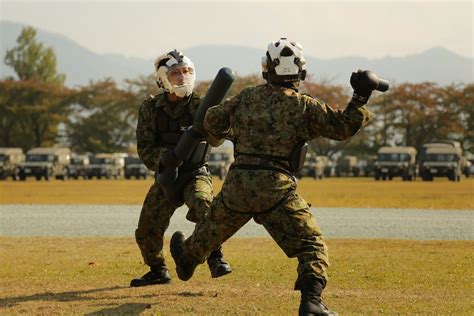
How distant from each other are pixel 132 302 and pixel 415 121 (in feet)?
263

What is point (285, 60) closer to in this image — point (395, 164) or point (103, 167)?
point (395, 164)

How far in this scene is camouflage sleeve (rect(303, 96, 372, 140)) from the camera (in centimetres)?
684

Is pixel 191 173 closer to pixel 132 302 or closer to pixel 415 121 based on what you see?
pixel 132 302

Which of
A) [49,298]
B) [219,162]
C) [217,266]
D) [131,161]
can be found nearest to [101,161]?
[131,161]

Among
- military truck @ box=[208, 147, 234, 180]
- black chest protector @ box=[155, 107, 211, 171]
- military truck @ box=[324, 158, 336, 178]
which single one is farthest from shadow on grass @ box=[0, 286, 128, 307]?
military truck @ box=[324, 158, 336, 178]

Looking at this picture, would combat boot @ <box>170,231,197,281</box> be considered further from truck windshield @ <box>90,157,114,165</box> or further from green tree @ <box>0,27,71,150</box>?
green tree @ <box>0,27,71,150</box>

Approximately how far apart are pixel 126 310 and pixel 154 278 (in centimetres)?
164

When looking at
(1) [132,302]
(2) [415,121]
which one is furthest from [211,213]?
(2) [415,121]

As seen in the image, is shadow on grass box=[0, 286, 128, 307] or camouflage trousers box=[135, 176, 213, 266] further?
camouflage trousers box=[135, 176, 213, 266]

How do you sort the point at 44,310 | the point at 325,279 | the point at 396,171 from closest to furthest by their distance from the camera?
the point at 325,279 < the point at 44,310 < the point at 396,171

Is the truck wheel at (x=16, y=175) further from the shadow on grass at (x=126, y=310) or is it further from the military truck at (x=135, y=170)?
the shadow on grass at (x=126, y=310)

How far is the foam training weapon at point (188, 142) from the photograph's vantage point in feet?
24.9

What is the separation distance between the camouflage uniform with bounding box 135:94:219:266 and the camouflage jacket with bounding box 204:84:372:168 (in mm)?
1466

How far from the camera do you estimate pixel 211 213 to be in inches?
289
